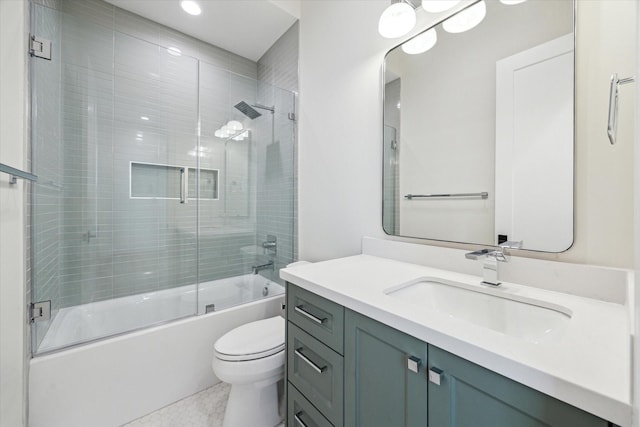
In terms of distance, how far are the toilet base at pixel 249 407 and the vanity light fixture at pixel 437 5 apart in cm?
194

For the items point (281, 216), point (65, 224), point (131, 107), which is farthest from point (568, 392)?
point (131, 107)

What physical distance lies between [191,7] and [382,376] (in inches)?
106

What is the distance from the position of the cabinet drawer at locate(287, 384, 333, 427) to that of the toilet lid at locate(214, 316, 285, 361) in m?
0.23

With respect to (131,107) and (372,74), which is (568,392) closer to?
(372,74)

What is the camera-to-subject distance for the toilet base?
1.25m

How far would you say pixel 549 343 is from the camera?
1.69 ft

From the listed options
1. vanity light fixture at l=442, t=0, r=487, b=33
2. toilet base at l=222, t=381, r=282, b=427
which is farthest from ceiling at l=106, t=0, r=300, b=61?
toilet base at l=222, t=381, r=282, b=427

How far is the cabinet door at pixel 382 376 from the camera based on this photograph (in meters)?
0.62

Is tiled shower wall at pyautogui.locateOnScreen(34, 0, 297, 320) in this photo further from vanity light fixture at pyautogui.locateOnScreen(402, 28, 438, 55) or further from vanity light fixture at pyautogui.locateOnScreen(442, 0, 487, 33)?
vanity light fixture at pyautogui.locateOnScreen(442, 0, 487, 33)

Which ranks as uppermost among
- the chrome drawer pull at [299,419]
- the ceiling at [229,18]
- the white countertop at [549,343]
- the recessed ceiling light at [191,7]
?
the ceiling at [229,18]

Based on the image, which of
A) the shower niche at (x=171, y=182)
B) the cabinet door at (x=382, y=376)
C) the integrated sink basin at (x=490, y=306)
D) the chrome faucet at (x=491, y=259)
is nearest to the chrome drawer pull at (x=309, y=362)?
the cabinet door at (x=382, y=376)

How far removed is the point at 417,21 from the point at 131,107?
2141 mm

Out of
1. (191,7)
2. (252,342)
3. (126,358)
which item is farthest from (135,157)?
(252,342)

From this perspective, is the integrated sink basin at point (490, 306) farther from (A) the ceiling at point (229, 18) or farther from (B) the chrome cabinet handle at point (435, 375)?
(A) the ceiling at point (229, 18)
